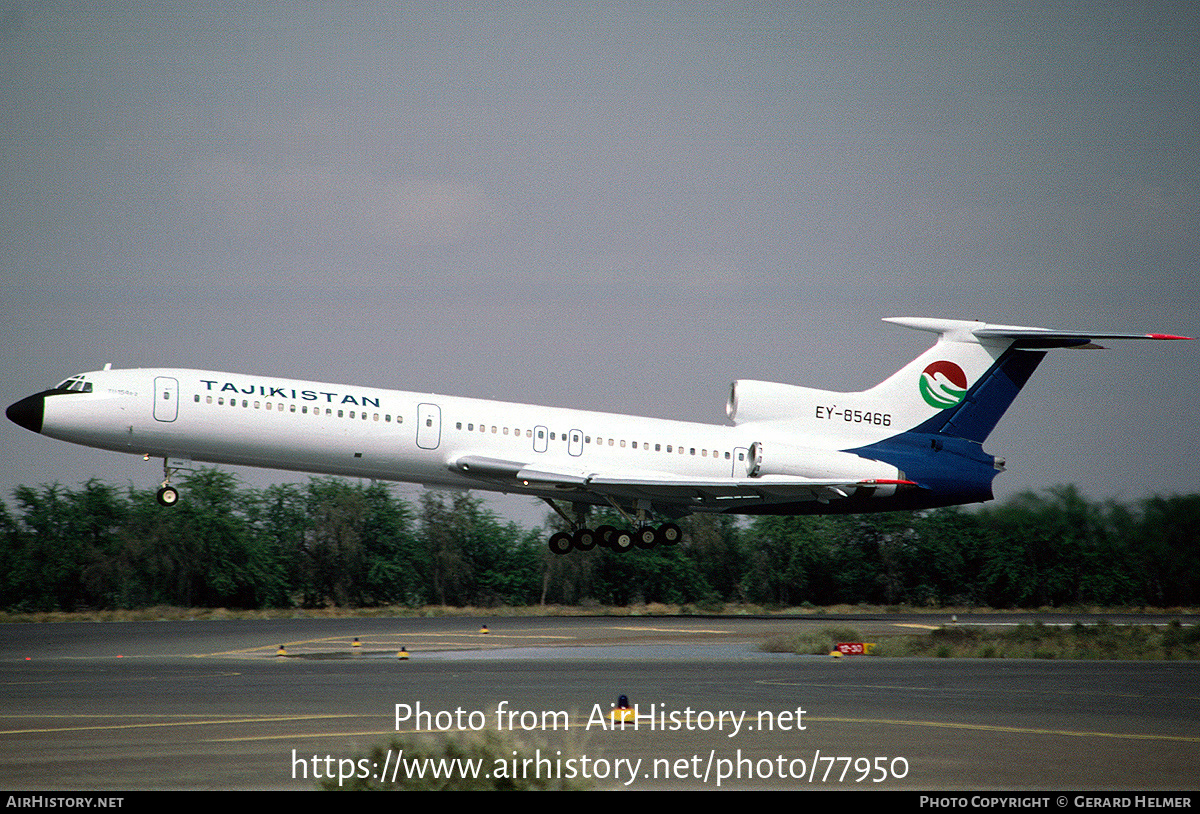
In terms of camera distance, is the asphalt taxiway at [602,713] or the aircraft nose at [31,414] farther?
the aircraft nose at [31,414]

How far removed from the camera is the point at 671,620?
148 ft

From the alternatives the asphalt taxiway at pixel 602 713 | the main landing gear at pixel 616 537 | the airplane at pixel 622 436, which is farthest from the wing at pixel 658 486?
the asphalt taxiway at pixel 602 713

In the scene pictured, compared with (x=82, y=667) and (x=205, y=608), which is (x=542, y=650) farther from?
(x=205, y=608)

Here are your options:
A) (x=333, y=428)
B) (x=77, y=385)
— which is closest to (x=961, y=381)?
(x=333, y=428)

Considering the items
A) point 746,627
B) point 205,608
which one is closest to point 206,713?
point 746,627

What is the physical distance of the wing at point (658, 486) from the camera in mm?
35938

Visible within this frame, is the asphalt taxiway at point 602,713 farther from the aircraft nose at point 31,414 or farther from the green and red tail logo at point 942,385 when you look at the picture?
the green and red tail logo at point 942,385

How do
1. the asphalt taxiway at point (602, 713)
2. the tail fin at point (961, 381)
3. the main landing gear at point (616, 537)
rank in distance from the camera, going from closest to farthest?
the asphalt taxiway at point (602, 713), the main landing gear at point (616, 537), the tail fin at point (961, 381)

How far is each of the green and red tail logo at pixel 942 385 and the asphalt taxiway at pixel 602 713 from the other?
1034 cm

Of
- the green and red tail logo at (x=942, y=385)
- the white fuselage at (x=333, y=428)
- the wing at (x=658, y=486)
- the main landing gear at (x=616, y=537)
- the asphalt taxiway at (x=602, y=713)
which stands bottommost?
the asphalt taxiway at (x=602, y=713)

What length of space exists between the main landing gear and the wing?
2.72 ft

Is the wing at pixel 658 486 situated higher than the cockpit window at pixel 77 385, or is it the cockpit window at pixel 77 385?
the cockpit window at pixel 77 385

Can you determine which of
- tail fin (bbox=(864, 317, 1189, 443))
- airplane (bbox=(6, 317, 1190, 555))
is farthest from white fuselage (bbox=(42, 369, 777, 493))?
tail fin (bbox=(864, 317, 1189, 443))
